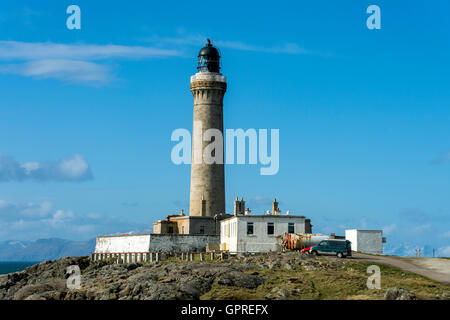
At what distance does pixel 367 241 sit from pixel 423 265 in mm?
14319

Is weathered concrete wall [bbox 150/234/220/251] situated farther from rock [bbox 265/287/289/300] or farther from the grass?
rock [bbox 265/287/289/300]

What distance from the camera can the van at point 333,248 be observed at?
59.0 m

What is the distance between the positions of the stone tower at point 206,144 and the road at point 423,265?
28.2m

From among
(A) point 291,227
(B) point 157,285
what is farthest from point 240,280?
(A) point 291,227

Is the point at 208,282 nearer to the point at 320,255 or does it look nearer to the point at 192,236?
the point at 320,255

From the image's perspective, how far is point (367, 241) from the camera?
70125 millimetres

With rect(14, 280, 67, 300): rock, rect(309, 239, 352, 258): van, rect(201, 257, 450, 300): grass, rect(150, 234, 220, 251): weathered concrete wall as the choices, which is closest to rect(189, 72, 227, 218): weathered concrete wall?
rect(150, 234, 220, 251): weathered concrete wall

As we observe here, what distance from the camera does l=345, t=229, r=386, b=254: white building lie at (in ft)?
229

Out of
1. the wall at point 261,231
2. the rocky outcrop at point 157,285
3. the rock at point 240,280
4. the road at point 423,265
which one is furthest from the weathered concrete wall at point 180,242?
the rock at point 240,280

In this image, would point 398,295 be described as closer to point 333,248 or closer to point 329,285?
point 329,285

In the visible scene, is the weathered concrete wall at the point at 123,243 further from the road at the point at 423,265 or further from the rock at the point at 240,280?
the rock at the point at 240,280

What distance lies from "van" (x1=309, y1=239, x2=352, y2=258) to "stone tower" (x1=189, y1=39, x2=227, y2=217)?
2907 cm
